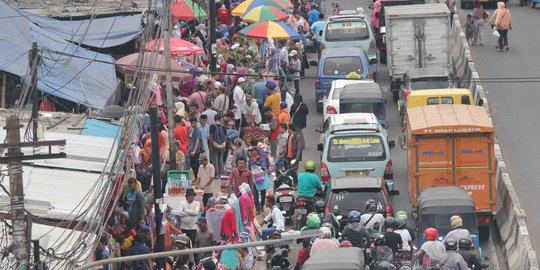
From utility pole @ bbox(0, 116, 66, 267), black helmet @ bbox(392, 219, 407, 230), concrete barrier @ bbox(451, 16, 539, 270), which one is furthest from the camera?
concrete barrier @ bbox(451, 16, 539, 270)

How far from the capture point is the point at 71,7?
1711 inches

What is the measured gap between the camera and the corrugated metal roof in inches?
1666

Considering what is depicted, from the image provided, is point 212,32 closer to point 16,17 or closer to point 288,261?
point 16,17

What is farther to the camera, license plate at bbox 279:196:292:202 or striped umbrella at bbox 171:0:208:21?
striped umbrella at bbox 171:0:208:21

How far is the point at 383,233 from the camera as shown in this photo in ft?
86.0

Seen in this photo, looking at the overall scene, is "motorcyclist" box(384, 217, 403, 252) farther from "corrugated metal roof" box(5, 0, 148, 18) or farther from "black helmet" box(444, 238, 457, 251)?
"corrugated metal roof" box(5, 0, 148, 18)

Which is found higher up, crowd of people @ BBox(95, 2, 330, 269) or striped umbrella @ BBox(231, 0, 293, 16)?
striped umbrella @ BBox(231, 0, 293, 16)

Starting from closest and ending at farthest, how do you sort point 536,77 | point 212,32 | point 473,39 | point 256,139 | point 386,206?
point 386,206, point 256,139, point 212,32, point 536,77, point 473,39

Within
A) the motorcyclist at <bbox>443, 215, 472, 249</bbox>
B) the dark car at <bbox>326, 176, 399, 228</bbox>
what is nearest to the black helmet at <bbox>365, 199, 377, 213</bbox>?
the dark car at <bbox>326, 176, 399, 228</bbox>

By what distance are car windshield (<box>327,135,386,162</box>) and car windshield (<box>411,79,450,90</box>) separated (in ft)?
25.2

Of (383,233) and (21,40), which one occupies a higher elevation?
(21,40)

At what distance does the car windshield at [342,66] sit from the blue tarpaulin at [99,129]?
33.2 ft

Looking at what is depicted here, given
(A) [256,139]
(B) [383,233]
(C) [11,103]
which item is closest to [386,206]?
(B) [383,233]

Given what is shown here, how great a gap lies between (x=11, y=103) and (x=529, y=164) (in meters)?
11.2
